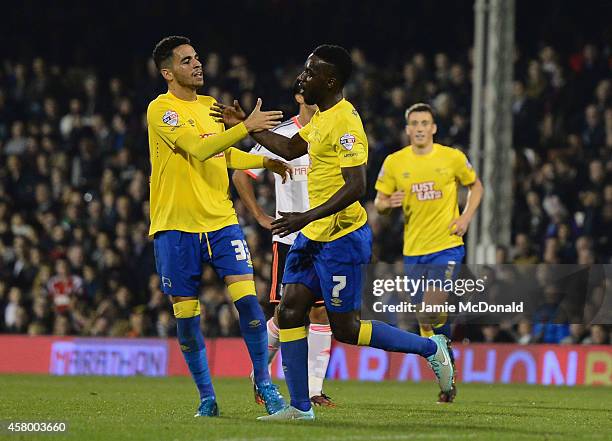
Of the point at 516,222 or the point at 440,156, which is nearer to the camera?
the point at 440,156

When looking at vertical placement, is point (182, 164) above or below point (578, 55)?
below

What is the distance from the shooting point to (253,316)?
8422 mm

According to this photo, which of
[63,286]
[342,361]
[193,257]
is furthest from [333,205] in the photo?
[63,286]

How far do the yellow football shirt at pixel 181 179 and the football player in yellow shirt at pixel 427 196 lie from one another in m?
3.17

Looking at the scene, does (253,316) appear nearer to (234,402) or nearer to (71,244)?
(234,402)

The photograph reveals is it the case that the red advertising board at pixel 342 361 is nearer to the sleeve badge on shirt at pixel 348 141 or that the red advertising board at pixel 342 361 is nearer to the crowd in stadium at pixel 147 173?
the crowd in stadium at pixel 147 173

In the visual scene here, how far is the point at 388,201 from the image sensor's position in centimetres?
1158

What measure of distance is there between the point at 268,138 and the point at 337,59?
71cm

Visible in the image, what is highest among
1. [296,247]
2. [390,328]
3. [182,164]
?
[182,164]

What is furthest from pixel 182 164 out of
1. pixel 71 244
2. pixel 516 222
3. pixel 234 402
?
pixel 71 244

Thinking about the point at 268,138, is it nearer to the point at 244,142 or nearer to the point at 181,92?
the point at 181,92

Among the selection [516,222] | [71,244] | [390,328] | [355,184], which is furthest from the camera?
[71,244]

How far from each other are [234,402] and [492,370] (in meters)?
5.89

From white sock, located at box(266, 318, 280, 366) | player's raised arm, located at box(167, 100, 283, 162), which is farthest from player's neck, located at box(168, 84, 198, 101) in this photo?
white sock, located at box(266, 318, 280, 366)
